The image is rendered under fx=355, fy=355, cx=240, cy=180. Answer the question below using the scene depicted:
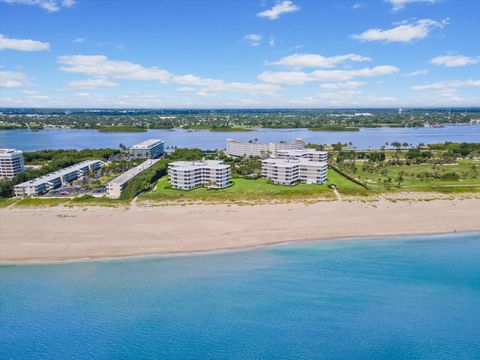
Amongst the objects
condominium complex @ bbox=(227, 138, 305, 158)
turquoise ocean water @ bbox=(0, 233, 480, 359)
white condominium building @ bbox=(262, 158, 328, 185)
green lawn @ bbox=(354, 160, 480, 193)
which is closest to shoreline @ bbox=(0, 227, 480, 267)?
turquoise ocean water @ bbox=(0, 233, 480, 359)

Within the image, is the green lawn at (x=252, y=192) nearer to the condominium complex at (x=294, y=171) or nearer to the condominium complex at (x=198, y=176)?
the condominium complex at (x=198, y=176)

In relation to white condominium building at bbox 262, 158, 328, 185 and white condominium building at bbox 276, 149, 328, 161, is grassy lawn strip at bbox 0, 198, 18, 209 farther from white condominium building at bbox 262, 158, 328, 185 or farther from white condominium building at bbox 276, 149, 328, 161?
white condominium building at bbox 276, 149, 328, 161

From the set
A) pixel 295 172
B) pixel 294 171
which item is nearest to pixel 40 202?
pixel 294 171

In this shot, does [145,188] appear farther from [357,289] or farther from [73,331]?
[357,289]

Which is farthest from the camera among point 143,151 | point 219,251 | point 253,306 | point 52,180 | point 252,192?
point 143,151

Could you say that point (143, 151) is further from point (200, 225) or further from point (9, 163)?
point (200, 225)

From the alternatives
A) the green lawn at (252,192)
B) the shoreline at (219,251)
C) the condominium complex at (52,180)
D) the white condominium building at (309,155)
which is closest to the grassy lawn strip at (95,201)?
the green lawn at (252,192)
